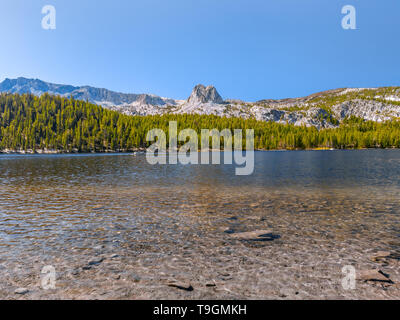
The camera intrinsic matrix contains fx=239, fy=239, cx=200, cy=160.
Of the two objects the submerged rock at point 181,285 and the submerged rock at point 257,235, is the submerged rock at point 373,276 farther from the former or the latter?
the submerged rock at point 181,285

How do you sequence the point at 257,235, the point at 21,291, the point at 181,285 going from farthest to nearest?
the point at 257,235
the point at 181,285
the point at 21,291

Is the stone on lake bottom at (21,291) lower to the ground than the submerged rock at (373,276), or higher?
lower

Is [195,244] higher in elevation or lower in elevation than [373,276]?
lower

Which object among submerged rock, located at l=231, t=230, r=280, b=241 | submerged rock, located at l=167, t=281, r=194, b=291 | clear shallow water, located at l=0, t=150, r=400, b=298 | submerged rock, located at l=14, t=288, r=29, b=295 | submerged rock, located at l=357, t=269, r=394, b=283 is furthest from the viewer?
submerged rock, located at l=231, t=230, r=280, b=241

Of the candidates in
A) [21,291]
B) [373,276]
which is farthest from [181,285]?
[373,276]

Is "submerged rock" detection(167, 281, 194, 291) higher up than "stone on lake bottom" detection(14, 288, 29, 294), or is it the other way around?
"submerged rock" detection(167, 281, 194, 291)

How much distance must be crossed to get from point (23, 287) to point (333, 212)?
20776mm

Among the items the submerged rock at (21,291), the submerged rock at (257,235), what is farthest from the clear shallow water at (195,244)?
the submerged rock at (257,235)

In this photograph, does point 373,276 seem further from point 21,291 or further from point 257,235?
point 21,291

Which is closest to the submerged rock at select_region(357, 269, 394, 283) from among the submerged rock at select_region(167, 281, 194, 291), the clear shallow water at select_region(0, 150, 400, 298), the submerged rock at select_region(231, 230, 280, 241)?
the clear shallow water at select_region(0, 150, 400, 298)

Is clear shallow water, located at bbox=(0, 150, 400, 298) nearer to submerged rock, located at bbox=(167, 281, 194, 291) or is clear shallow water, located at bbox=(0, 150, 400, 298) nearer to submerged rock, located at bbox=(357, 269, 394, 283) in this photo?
submerged rock, located at bbox=(167, 281, 194, 291)

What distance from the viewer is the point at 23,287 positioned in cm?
882

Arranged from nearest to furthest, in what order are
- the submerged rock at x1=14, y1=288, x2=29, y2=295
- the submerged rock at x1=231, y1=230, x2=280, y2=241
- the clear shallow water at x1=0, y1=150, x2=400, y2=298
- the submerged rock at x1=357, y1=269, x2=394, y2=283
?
1. the submerged rock at x1=14, y1=288, x2=29, y2=295
2. the clear shallow water at x1=0, y1=150, x2=400, y2=298
3. the submerged rock at x1=357, y1=269, x2=394, y2=283
4. the submerged rock at x1=231, y1=230, x2=280, y2=241
